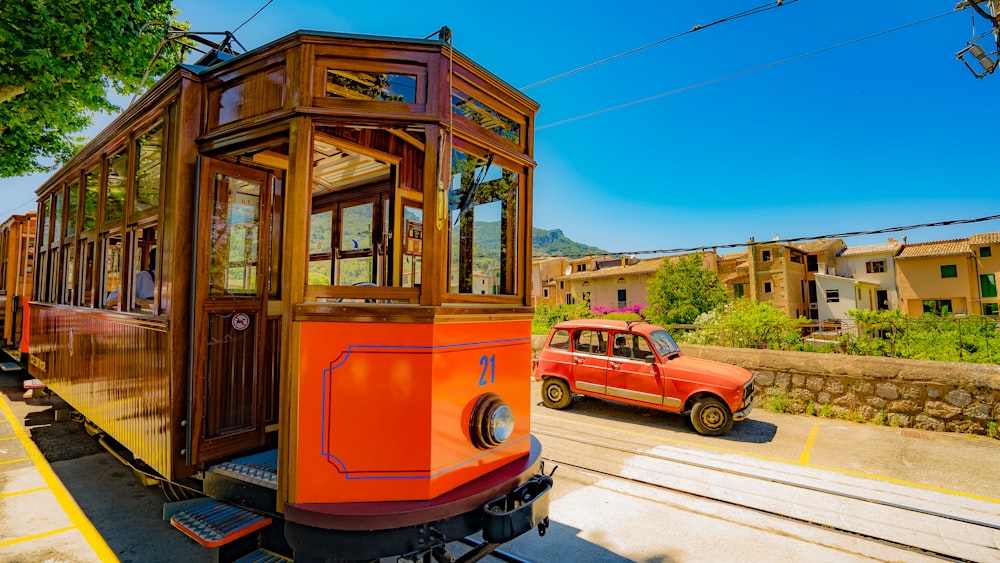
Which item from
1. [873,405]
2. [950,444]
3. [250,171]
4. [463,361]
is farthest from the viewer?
[873,405]

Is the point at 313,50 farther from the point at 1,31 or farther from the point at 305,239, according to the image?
the point at 1,31

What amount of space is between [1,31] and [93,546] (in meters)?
7.39

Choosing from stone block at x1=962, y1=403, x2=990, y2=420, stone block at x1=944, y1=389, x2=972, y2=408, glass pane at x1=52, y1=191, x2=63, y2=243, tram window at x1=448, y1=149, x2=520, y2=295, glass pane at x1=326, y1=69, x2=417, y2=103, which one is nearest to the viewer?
glass pane at x1=326, y1=69, x2=417, y2=103

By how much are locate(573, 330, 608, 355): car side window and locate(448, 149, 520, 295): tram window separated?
211 inches

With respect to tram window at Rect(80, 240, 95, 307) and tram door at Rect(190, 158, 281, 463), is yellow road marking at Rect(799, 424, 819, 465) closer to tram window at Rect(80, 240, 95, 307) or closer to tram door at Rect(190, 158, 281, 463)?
tram door at Rect(190, 158, 281, 463)

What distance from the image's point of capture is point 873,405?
294 inches

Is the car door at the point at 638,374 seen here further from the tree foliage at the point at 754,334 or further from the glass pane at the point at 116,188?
the glass pane at the point at 116,188

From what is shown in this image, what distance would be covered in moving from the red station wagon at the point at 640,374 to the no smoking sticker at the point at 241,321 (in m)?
6.04

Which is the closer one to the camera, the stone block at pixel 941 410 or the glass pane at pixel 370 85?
the glass pane at pixel 370 85

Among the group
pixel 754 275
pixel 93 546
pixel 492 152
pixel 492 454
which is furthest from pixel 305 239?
pixel 754 275

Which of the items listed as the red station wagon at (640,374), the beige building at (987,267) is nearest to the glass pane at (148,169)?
the red station wagon at (640,374)

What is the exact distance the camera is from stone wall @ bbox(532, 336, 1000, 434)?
6691 mm

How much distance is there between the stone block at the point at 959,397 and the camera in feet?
22.1

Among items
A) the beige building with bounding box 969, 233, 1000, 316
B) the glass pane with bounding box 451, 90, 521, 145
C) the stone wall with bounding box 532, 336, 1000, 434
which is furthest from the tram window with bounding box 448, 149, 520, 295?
the beige building with bounding box 969, 233, 1000, 316
